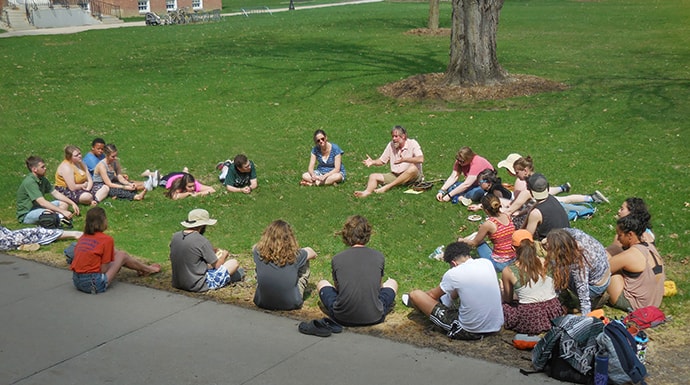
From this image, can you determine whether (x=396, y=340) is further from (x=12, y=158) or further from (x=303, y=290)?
(x=12, y=158)

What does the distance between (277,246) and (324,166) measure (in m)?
5.61

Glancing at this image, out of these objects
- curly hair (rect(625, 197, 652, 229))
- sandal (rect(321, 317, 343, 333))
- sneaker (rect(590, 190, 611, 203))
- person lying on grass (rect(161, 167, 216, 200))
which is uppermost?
curly hair (rect(625, 197, 652, 229))

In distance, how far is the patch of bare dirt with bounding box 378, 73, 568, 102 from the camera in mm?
19953

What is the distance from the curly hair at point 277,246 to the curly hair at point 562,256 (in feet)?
9.07

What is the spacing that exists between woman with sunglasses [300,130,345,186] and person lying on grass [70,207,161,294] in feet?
16.2

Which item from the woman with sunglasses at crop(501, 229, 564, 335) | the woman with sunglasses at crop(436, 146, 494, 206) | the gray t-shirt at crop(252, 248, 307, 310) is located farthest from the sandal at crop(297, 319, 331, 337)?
the woman with sunglasses at crop(436, 146, 494, 206)

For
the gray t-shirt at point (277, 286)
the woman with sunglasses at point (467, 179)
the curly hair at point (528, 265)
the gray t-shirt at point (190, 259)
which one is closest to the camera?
the curly hair at point (528, 265)

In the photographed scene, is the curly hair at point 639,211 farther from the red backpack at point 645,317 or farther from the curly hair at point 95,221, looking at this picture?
the curly hair at point 95,221

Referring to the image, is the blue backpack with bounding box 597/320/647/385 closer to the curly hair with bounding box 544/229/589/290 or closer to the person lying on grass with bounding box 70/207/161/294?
the curly hair with bounding box 544/229/589/290

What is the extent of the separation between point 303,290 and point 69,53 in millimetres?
23275

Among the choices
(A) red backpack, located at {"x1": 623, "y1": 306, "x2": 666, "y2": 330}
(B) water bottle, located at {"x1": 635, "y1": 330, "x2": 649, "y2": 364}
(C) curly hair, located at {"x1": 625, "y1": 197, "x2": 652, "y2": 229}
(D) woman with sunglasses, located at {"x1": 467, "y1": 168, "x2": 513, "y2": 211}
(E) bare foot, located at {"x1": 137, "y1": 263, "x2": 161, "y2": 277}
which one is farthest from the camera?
(D) woman with sunglasses, located at {"x1": 467, "y1": 168, "x2": 513, "y2": 211}

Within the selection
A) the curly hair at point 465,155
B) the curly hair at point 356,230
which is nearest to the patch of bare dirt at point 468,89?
the curly hair at point 465,155

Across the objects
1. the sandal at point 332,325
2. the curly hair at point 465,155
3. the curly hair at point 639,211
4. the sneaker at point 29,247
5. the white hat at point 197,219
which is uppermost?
the curly hair at point 639,211

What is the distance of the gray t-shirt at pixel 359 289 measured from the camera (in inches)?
320
